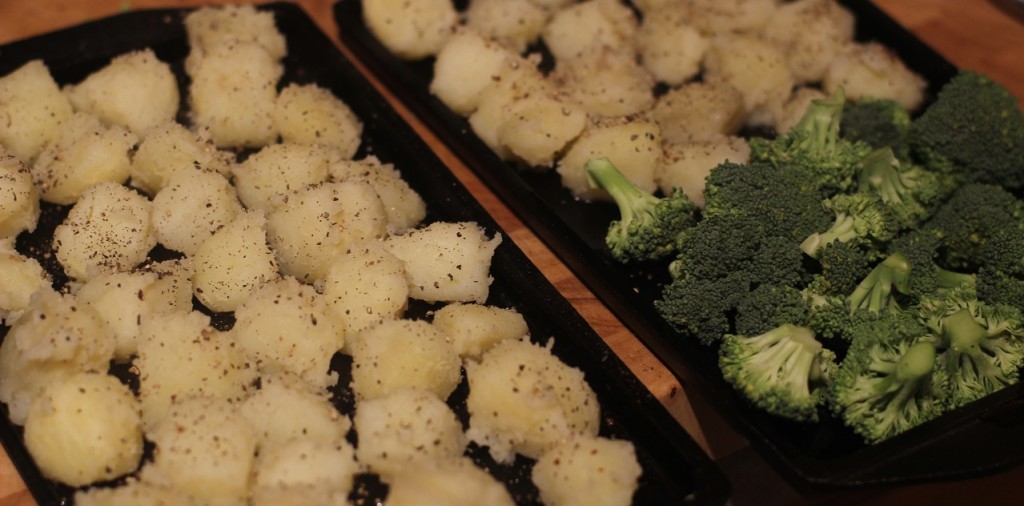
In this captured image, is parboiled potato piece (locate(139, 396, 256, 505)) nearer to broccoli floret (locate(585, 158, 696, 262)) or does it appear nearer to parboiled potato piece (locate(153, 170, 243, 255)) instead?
parboiled potato piece (locate(153, 170, 243, 255))

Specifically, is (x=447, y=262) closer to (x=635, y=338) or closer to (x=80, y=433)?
(x=635, y=338)

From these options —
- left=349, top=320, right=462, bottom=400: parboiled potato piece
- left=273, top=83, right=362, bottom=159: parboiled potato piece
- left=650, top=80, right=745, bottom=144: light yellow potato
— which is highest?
left=650, top=80, right=745, bottom=144: light yellow potato

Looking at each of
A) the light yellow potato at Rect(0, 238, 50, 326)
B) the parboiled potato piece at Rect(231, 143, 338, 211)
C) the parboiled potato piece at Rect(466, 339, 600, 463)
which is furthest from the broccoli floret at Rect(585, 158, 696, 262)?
the light yellow potato at Rect(0, 238, 50, 326)

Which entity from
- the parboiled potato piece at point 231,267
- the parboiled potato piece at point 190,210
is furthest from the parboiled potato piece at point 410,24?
the parboiled potato piece at point 231,267

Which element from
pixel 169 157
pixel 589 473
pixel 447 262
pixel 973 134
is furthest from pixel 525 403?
pixel 973 134

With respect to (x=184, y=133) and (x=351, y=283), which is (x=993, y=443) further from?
(x=184, y=133)

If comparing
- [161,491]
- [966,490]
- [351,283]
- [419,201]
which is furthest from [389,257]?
[966,490]
